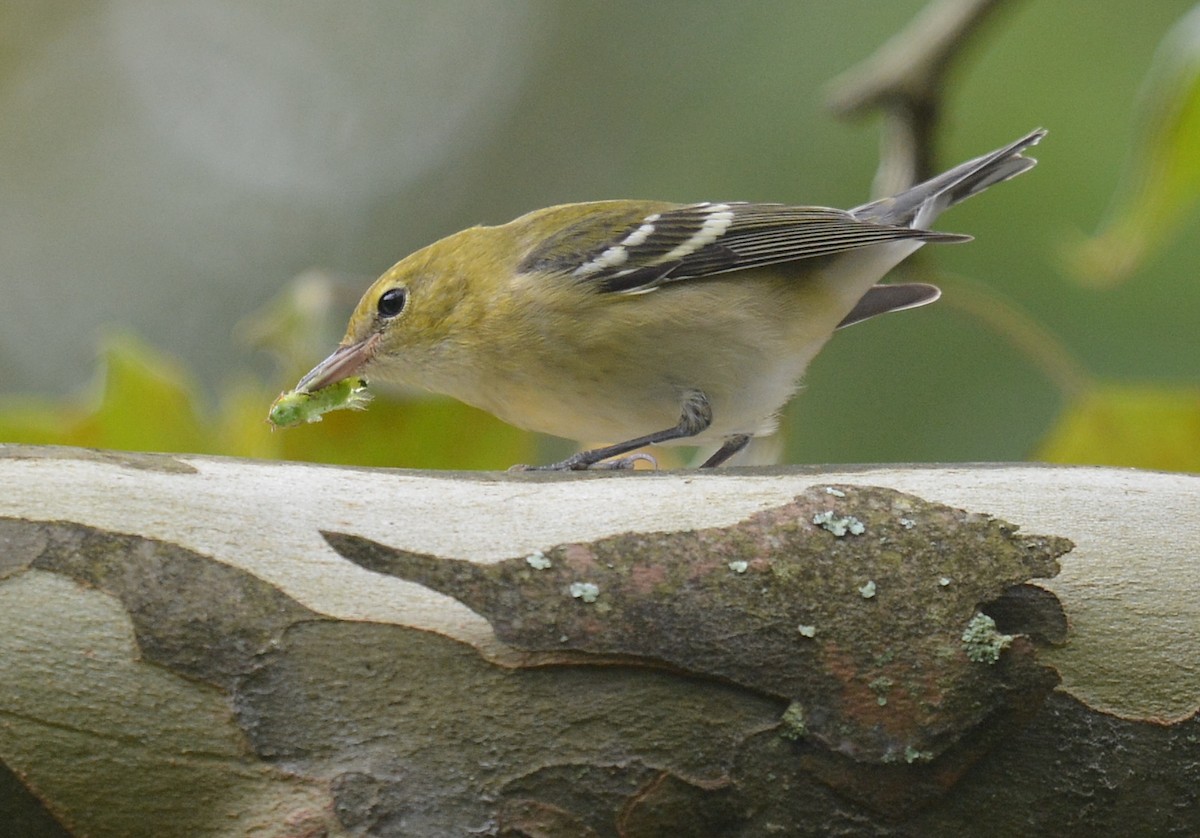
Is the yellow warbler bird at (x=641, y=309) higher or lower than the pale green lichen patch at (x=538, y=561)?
higher

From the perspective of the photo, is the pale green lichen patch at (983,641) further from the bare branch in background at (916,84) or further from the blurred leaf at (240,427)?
the bare branch in background at (916,84)

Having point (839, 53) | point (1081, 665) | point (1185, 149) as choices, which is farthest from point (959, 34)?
point (839, 53)

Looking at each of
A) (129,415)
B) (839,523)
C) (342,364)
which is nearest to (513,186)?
(342,364)

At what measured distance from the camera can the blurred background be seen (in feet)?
11.6

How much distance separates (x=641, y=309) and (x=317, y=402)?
3.34 ft

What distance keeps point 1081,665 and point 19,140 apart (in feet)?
41.2

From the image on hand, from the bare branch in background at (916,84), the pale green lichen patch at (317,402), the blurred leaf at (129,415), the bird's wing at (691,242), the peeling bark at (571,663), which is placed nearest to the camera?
the peeling bark at (571,663)

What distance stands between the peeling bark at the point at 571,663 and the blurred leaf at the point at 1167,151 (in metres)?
1.11

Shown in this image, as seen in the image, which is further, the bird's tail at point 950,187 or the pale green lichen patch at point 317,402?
the bird's tail at point 950,187

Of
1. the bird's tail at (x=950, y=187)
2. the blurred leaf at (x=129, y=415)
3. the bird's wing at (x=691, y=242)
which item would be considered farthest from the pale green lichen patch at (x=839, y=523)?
the bird's tail at (x=950, y=187)

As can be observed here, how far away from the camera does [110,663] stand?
164 cm

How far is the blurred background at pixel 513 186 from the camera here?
11.6ft

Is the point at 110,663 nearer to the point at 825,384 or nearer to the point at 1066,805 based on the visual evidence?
the point at 1066,805

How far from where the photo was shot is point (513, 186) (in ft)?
36.0
